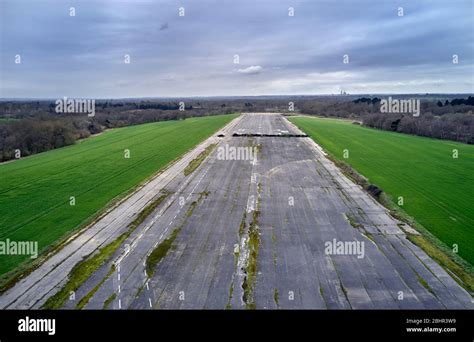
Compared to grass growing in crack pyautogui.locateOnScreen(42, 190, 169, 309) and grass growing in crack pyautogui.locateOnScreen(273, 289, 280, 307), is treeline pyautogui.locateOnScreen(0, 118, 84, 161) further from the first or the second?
grass growing in crack pyautogui.locateOnScreen(273, 289, 280, 307)

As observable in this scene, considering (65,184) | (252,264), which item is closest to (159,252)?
(252,264)

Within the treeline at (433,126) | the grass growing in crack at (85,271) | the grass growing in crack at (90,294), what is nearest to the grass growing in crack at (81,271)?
the grass growing in crack at (85,271)

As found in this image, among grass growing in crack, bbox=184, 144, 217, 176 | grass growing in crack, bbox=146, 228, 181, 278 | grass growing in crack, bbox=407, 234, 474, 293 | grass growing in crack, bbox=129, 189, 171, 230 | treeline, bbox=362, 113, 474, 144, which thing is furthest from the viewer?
treeline, bbox=362, 113, 474, 144

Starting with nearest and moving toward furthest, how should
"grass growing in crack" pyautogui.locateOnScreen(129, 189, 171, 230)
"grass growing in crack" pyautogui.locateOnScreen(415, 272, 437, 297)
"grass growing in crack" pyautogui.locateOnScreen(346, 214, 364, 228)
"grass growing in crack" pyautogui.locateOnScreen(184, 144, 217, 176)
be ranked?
"grass growing in crack" pyautogui.locateOnScreen(415, 272, 437, 297)
"grass growing in crack" pyautogui.locateOnScreen(346, 214, 364, 228)
"grass growing in crack" pyautogui.locateOnScreen(129, 189, 171, 230)
"grass growing in crack" pyautogui.locateOnScreen(184, 144, 217, 176)

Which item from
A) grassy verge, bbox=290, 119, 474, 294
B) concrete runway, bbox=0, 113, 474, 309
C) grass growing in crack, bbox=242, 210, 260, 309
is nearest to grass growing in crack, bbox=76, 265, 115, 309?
concrete runway, bbox=0, 113, 474, 309
